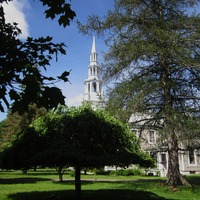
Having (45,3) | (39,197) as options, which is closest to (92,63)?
(39,197)

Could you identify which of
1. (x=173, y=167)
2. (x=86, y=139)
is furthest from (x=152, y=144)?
(x=86, y=139)

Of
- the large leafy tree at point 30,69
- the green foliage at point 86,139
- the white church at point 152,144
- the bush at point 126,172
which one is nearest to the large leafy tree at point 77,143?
the green foliage at point 86,139

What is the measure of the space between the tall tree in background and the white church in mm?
994

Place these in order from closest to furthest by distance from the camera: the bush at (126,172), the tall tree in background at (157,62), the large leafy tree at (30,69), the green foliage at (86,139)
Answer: the large leafy tree at (30,69)
the green foliage at (86,139)
the tall tree in background at (157,62)
the bush at (126,172)

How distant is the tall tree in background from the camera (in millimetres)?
15266

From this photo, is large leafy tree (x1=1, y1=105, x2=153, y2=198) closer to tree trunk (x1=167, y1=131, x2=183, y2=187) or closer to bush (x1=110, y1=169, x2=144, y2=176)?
tree trunk (x1=167, y1=131, x2=183, y2=187)

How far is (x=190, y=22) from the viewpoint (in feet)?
54.1

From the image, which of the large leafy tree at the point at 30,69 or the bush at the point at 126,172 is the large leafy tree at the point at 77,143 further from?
the bush at the point at 126,172

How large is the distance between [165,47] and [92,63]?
52.4 meters

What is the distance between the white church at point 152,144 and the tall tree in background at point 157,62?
994 mm

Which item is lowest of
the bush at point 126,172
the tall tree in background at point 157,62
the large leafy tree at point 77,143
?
the bush at point 126,172

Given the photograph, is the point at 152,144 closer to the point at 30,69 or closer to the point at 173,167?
the point at 173,167

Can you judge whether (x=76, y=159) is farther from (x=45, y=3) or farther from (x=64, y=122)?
(x=45, y=3)

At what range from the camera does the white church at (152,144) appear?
17391 mm
